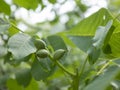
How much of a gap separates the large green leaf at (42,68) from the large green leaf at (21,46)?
0.12m

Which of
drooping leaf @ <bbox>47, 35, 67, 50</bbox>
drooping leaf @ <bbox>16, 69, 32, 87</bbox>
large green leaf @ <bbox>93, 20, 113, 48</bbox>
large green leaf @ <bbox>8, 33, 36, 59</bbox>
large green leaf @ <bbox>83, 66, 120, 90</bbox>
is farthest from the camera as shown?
drooping leaf @ <bbox>16, 69, 32, 87</bbox>

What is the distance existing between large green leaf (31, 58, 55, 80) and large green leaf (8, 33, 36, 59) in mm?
119

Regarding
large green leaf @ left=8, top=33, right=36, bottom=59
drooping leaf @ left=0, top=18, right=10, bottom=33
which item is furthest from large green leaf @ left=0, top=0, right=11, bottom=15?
large green leaf @ left=8, top=33, right=36, bottom=59

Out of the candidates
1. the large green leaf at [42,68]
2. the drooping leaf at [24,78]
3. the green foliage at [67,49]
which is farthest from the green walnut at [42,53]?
the drooping leaf at [24,78]

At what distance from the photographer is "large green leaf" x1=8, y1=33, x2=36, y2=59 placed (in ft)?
3.98

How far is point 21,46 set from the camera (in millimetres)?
1250

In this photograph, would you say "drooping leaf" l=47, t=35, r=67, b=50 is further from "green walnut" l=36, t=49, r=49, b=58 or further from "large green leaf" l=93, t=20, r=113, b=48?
"large green leaf" l=93, t=20, r=113, b=48

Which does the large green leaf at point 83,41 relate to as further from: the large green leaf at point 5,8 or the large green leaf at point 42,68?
the large green leaf at point 5,8

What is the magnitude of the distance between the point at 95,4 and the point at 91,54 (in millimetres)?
1775

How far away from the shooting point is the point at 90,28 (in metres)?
1.49

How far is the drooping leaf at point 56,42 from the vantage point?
150 cm

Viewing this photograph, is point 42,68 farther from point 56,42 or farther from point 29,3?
point 29,3

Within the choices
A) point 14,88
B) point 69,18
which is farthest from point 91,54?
point 69,18

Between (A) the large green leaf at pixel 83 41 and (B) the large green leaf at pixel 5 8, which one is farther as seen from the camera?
(B) the large green leaf at pixel 5 8
